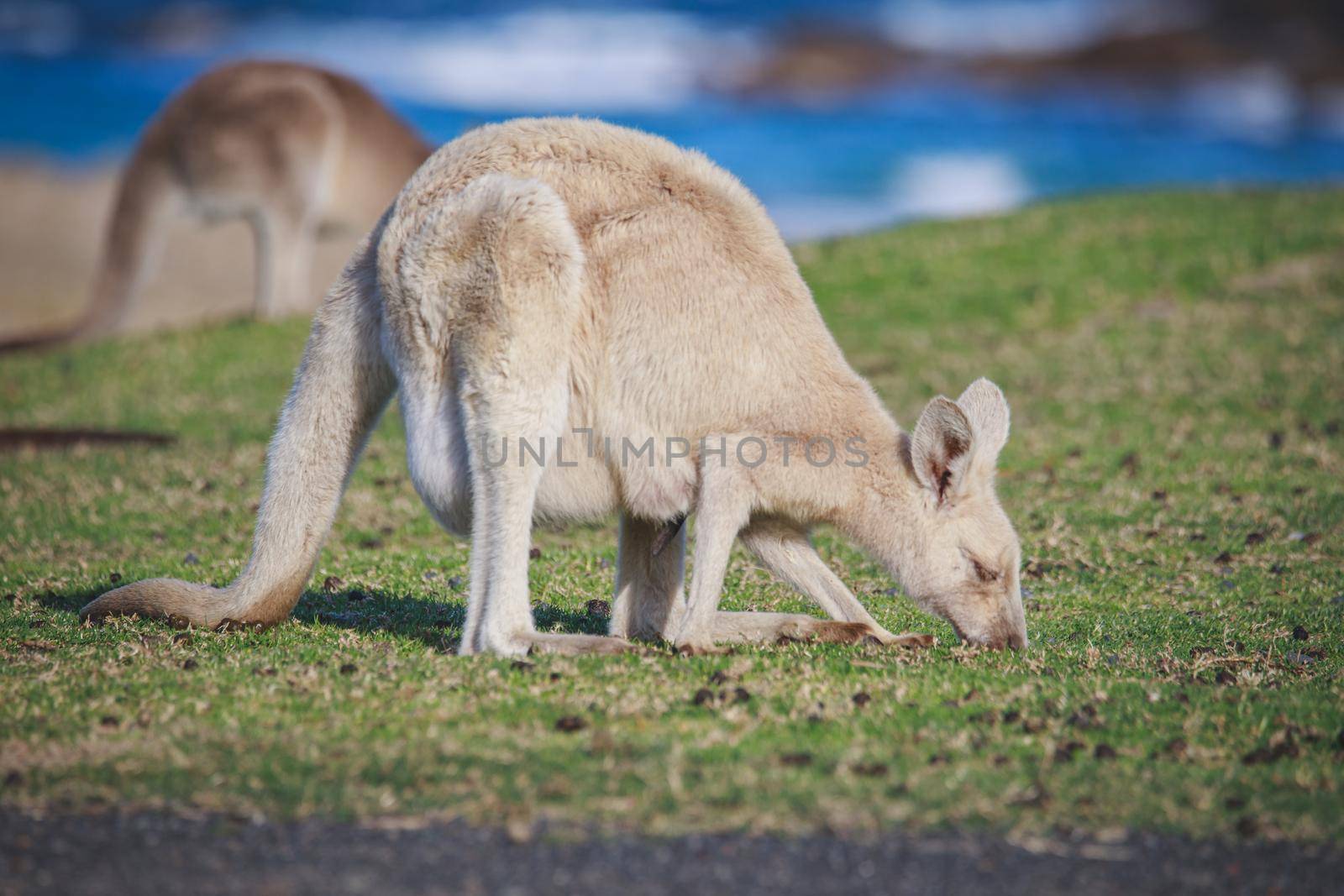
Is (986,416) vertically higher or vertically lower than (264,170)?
lower

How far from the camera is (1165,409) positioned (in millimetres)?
10039

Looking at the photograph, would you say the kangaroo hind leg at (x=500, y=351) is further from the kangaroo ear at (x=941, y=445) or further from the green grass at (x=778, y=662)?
the kangaroo ear at (x=941, y=445)

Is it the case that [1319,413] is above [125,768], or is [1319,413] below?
above

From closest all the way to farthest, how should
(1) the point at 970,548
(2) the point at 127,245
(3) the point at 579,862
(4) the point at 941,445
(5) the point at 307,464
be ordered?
1. (3) the point at 579,862
2. (4) the point at 941,445
3. (1) the point at 970,548
4. (5) the point at 307,464
5. (2) the point at 127,245

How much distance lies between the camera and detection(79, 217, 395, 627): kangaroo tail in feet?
16.6

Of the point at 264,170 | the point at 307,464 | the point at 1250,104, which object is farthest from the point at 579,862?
the point at 1250,104

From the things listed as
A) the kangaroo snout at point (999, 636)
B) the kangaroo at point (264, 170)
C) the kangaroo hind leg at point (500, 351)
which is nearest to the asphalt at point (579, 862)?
the kangaroo hind leg at point (500, 351)

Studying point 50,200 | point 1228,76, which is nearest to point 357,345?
point 50,200

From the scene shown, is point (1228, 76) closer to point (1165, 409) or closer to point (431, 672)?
point (1165, 409)

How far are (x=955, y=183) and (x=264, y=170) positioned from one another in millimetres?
26909

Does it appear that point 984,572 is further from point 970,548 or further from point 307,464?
point 307,464

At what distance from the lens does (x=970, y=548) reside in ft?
16.2

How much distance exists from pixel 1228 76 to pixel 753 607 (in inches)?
1871

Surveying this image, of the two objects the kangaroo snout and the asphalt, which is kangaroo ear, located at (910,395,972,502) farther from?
the asphalt
